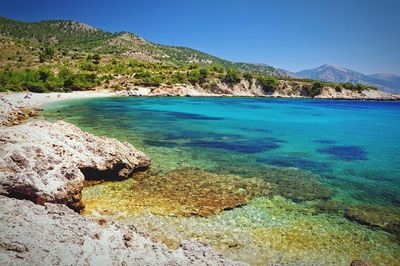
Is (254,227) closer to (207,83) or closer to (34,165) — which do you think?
(34,165)

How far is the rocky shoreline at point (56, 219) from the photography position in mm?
6598

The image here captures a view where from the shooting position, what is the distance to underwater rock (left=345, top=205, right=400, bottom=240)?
11562mm

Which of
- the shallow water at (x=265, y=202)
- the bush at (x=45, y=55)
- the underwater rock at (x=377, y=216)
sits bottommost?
the underwater rock at (x=377, y=216)

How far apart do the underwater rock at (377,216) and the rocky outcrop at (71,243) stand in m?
7.27

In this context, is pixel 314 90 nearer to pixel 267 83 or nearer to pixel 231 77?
pixel 267 83

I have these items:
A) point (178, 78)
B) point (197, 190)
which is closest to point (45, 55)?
point (178, 78)

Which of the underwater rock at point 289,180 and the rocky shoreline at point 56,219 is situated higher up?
the rocky shoreline at point 56,219

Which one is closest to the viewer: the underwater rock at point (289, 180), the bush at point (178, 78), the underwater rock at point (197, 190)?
the underwater rock at point (197, 190)

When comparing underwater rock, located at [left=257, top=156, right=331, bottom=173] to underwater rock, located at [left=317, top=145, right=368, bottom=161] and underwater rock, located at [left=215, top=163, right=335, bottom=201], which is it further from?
underwater rock, located at [left=317, top=145, right=368, bottom=161]

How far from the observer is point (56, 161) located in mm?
11102

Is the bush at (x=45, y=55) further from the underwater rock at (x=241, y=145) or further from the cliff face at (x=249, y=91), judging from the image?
the underwater rock at (x=241, y=145)

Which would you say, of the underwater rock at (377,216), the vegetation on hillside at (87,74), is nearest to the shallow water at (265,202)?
the underwater rock at (377,216)

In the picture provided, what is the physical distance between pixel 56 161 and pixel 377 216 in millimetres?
12977

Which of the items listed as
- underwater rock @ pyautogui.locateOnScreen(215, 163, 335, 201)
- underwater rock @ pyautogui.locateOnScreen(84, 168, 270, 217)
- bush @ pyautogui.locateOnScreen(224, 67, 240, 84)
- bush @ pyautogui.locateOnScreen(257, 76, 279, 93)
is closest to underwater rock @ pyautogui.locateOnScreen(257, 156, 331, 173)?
underwater rock @ pyautogui.locateOnScreen(215, 163, 335, 201)
